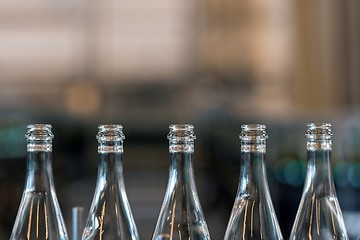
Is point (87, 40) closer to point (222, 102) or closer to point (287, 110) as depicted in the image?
point (222, 102)

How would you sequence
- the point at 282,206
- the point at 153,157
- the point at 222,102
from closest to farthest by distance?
the point at 282,206 < the point at 153,157 < the point at 222,102

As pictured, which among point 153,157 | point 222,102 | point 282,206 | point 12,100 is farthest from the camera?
point 12,100

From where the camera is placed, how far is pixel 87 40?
4285 millimetres

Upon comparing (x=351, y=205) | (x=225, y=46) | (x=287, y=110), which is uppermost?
(x=225, y=46)

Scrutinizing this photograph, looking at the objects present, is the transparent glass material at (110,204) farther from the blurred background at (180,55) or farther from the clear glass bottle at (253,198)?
the blurred background at (180,55)

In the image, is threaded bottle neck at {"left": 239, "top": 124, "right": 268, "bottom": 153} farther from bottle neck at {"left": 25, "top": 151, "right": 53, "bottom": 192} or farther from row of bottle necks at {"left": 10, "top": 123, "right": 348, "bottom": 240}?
bottle neck at {"left": 25, "top": 151, "right": 53, "bottom": 192}

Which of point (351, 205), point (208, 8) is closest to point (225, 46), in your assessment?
point (208, 8)

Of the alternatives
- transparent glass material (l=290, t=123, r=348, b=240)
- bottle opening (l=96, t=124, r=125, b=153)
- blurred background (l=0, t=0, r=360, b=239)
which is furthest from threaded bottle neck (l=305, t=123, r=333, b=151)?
blurred background (l=0, t=0, r=360, b=239)

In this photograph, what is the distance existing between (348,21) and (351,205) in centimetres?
226

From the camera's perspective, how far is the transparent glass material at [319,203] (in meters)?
0.63

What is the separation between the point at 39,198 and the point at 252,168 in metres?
0.18

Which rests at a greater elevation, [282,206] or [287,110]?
[287,110]

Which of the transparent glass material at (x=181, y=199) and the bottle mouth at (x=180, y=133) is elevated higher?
the bottle mouth at (x=180, y=133)

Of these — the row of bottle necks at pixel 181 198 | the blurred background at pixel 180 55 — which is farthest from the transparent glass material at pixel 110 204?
the blurred background at pixel 180 55
